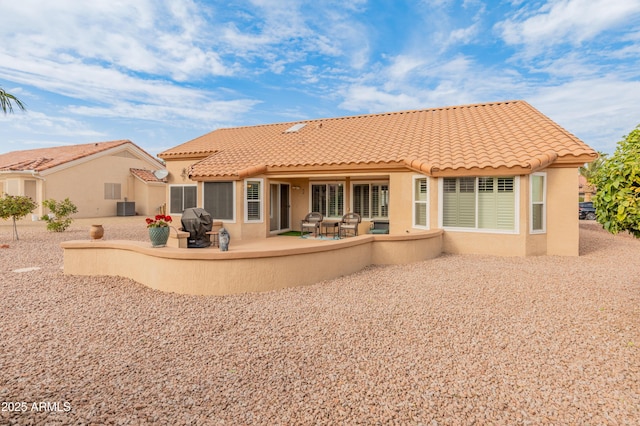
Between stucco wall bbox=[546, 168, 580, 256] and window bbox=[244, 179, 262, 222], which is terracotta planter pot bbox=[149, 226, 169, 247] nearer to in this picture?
window bbox=[244, 179, 262, 222]

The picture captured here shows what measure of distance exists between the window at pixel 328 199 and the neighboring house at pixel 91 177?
21.8 meters

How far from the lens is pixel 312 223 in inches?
555

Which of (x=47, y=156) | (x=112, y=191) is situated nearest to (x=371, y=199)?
(x=112, y=191)

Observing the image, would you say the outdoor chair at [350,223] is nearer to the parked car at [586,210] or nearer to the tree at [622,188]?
the tree at [622,188]

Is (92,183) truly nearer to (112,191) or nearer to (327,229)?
(112,191)

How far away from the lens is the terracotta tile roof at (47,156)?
81.4 feet

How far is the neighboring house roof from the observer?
24734 mm

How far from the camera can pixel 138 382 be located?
366 cm

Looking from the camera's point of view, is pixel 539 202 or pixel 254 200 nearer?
pixel 539 202

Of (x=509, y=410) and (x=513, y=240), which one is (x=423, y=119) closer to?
(x=513, y=240)

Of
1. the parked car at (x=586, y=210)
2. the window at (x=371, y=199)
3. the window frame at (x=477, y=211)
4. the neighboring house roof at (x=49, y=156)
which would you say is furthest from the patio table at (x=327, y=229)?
the parked car at (x=586, y=210)

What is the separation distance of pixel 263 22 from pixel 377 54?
900cm

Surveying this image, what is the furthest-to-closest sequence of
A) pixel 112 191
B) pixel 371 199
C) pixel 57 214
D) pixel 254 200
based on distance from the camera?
pixel 112 191 → pixel 57 214 → pixel 371 199 → pixel 254 200

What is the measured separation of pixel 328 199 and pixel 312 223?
7.13 feet
